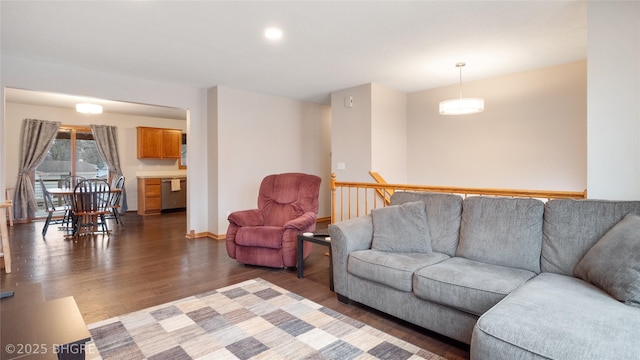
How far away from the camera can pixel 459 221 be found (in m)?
2.62

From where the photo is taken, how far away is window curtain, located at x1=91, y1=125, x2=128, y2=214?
730cm

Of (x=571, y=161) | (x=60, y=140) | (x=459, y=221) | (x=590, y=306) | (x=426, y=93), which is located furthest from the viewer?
(x=60, y=140)

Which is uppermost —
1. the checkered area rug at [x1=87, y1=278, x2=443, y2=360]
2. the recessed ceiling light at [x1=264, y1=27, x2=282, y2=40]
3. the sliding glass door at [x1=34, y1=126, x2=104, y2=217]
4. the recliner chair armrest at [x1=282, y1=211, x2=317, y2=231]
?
the recessed ceiling light at [x1=264, y1=27, x2=282, y2=40]

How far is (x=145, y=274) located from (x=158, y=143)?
548 cm

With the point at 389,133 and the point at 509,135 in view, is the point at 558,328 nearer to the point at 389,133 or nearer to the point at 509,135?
the point at 509,135

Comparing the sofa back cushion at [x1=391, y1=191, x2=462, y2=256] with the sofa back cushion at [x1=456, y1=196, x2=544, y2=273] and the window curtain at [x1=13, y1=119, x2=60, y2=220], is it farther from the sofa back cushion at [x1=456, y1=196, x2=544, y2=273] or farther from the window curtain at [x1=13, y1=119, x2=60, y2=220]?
the window curtain at [x1=13, y1=119, x2=60, y2=220]

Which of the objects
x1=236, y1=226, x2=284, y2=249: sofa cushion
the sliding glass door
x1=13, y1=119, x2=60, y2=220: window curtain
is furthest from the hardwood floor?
the sliding glass door

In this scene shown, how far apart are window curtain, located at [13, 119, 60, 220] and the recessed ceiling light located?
A: 6.37 meters

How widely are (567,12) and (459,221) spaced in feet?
6.71

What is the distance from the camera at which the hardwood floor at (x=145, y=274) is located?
8.07ft

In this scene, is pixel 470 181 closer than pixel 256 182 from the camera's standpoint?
Yes

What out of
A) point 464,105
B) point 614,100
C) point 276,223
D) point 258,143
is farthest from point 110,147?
point 614,100

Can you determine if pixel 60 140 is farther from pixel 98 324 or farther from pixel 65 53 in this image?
→ pixel 98 324

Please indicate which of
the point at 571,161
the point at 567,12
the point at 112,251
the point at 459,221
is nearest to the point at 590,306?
the point at 459,221
